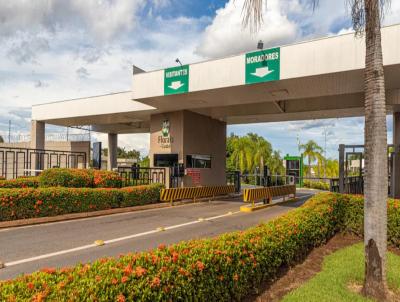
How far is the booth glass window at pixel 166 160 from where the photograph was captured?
64.0 feet

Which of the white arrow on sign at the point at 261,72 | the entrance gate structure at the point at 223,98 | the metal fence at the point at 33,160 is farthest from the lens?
the metal fence at the point at 33,160

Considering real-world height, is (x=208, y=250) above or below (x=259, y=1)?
below

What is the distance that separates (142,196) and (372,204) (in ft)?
36.3

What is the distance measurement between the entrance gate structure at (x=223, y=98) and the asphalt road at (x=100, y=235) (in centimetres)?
582

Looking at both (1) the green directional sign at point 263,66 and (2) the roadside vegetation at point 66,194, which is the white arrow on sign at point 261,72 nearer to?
(1) the green directional sign at point 263,66

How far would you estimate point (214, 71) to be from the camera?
1405 cm

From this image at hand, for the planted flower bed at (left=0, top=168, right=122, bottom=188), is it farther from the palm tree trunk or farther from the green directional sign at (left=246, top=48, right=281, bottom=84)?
the palm tree trunk

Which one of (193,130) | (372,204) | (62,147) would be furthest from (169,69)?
(62,147)

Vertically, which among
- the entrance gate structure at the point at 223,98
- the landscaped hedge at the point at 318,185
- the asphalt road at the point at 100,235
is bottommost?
the landscaped hedge at the point at 318,185

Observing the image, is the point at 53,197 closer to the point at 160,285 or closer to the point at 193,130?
the point at 160,285

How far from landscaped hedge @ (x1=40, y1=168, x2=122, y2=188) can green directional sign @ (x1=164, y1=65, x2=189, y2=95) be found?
4.87m

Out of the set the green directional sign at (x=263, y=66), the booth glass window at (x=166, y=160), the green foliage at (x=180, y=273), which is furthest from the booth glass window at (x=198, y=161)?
the green foliage at (x=180, y=273)

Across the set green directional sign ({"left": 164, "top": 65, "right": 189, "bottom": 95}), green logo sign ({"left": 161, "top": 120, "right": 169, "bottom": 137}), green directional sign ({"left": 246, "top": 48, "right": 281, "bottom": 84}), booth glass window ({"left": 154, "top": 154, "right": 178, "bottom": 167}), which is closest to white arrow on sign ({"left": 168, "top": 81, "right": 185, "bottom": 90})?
green directional sign ({"left": 164, "top": 65, "right": 189, "bottom": 95})

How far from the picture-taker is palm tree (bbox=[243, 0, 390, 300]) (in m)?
4.77
